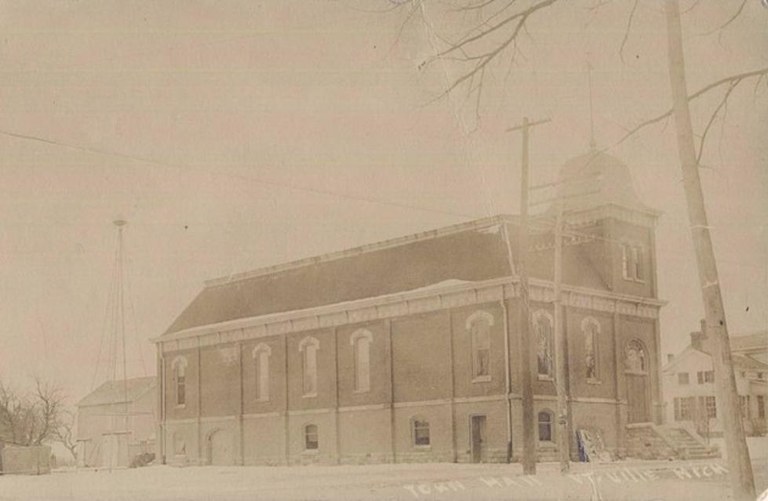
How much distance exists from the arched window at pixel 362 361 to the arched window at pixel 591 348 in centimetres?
115

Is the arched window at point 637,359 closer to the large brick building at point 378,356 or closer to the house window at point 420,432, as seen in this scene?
the large brick building at point 378,356

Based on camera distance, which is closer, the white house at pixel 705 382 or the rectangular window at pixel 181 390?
the rectangular window at pixel 181 390

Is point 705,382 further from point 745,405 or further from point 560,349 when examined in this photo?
point 560,349

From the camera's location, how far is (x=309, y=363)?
5.38 metres

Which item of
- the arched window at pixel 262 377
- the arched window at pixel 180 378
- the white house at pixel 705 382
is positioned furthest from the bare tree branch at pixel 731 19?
the arched window at pixel 180 378

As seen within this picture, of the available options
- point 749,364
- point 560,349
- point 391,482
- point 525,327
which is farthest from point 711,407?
point 391,482

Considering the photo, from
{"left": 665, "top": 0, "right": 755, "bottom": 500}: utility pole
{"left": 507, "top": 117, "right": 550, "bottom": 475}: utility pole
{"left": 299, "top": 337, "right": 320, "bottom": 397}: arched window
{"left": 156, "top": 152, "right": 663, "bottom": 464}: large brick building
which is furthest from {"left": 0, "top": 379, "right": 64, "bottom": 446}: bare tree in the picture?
{"left": 665, "top": 0, "right": 755, "bottom": 500}: utility pole

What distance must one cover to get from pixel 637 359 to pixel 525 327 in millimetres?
730

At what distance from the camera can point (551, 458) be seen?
5.39 meters

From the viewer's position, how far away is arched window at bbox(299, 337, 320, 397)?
536 cm

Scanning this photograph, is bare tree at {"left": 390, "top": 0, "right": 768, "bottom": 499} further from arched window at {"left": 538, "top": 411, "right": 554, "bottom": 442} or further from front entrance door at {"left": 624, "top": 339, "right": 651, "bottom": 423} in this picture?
arched window at {"left": 538, "top": 411, "right": 554, "bottom": 442}

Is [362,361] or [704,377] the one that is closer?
[362,361]

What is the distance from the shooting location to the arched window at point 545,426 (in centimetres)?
533

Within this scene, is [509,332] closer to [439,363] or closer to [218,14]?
[439,363]
